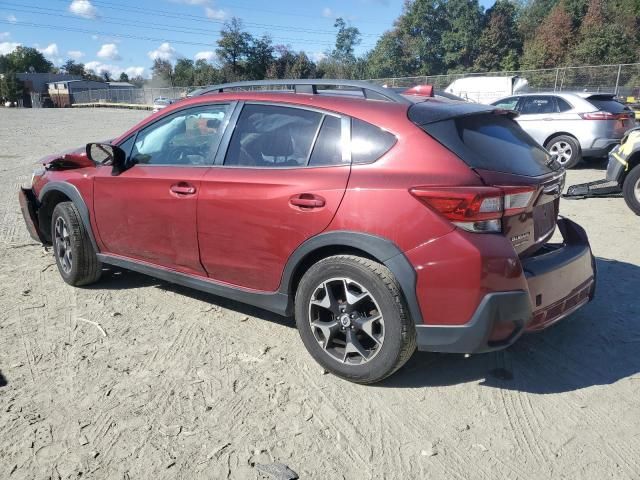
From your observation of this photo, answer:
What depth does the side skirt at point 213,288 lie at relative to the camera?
11.3ft

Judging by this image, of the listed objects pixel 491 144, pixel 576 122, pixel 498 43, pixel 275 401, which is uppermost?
pixel 498 43

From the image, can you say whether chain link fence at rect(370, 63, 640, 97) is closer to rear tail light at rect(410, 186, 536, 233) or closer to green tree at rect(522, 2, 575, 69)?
rear tail light at rect(410, 186, 536, 233)

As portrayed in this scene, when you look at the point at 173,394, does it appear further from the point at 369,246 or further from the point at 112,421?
the point at 369,246

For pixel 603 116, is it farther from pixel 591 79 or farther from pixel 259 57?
pixel 259 57

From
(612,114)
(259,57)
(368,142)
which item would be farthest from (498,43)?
(368,142)

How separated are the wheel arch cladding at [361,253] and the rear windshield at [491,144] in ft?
2.06

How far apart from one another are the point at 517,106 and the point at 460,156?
10330 millimetres

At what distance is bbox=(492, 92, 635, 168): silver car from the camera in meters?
10.8

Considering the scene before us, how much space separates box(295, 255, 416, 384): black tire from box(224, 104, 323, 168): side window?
70 centimetres

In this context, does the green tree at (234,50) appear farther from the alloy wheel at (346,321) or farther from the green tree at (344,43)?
the alloy wheel at (346,321)

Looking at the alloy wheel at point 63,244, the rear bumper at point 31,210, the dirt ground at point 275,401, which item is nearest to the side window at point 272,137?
the dirt ground at point 275,401

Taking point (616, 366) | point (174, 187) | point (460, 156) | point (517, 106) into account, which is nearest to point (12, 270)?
point (174, 187)

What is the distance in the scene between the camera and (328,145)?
320cm

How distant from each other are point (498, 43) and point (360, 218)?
2846 inches
